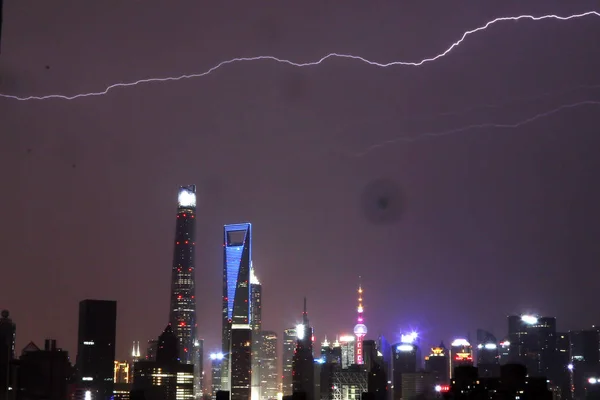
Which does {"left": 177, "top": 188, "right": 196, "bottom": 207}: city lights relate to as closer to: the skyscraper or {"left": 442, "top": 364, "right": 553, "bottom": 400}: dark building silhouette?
the skyscraper

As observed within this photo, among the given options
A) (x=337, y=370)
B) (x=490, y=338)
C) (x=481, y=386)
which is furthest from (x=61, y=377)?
(x=490, y=338)

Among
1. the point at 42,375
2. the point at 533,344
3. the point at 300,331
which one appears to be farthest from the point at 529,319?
the point at 42,375

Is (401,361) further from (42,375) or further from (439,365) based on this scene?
(42,375)

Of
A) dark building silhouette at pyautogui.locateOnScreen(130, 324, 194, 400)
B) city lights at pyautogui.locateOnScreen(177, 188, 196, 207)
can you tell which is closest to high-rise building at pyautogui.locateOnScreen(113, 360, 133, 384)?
dark building silhouette at pyautogui.locateOnScreen(130, 324, 194, 400)

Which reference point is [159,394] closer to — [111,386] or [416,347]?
[111,386]

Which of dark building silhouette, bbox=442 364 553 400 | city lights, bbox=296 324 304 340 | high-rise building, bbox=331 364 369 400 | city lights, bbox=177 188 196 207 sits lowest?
high-rise building, bbox=331 364 369 400

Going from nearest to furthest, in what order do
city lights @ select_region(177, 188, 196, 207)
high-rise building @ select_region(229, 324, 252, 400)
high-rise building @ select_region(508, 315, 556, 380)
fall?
high-rise building @ select_region(508, 315, 556, 380) → high-rise building @ select_region(229, 324, 252, 400) → city lights @ select_region(177, 188, 196, 207)

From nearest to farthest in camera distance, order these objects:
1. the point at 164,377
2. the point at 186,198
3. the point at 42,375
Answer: the point at 42,375 < the point at 164,377 < the point at 186,198
